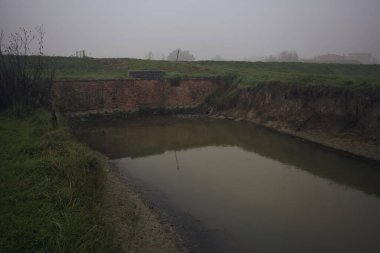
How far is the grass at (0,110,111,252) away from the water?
2.30m

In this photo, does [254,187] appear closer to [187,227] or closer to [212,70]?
[187,227]

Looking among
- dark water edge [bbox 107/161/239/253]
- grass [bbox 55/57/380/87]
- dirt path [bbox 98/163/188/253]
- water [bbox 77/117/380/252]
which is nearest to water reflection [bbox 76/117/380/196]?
water [bbox 77/117/380/252]

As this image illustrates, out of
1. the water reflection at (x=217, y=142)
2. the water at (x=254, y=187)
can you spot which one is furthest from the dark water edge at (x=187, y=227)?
A: the water reflection at (x=217, y=142)

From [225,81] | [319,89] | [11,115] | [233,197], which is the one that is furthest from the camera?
[225,81]

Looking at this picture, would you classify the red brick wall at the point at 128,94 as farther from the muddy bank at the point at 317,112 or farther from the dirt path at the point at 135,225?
the dirt path at the point at 135,225

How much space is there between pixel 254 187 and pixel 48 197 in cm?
554

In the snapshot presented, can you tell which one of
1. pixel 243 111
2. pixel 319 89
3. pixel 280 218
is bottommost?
pixel 280 218

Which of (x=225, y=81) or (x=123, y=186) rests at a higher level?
(x=225, y=81)

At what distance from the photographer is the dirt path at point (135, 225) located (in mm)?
5777

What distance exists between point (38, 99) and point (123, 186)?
7.10 meters

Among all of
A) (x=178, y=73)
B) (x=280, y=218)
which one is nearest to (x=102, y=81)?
(x=178, y=73)

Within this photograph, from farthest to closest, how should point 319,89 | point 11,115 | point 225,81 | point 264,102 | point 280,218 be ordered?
point 225,81, point 264,102, point 319,89, point 11,115, point 280,218

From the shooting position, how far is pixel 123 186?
339 inches

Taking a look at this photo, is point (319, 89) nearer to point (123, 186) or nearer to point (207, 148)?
point (207, 148)
